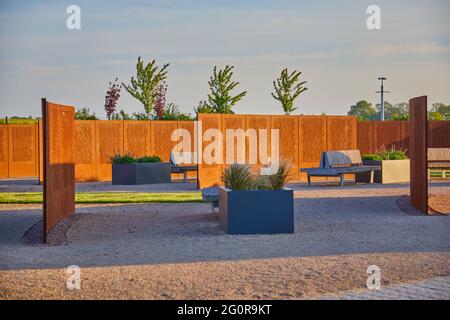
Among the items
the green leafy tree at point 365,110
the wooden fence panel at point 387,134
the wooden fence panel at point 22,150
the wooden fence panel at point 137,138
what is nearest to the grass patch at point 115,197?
the wooden fence panel at point 137,138

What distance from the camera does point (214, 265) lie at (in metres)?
8.34

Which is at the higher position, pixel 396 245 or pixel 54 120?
pixel 54 120

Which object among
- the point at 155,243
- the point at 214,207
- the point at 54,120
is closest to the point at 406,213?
the point at 214,207

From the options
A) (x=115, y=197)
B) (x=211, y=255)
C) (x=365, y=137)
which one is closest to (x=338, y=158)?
(x=115, y=197)

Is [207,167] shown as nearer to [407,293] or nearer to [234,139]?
[234,139]

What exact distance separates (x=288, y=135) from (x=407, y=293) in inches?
719

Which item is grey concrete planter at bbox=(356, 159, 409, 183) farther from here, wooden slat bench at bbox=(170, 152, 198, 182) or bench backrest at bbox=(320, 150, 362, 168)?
wooden slat bench at bbox=(170, 152, 198, 182)

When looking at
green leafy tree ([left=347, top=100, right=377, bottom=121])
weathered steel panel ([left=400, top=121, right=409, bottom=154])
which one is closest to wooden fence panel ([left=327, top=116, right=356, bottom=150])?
weathered steel panel ([left=400, top=121, right=409, bottom=154])

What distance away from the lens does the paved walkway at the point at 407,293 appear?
21.4 ft

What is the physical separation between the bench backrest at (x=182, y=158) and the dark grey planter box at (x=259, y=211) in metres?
14.0

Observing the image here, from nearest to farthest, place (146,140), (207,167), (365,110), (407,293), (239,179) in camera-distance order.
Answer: (407,293), (239,179), (207,167), (146,140), (365,110)

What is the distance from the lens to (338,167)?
69.3 ft
